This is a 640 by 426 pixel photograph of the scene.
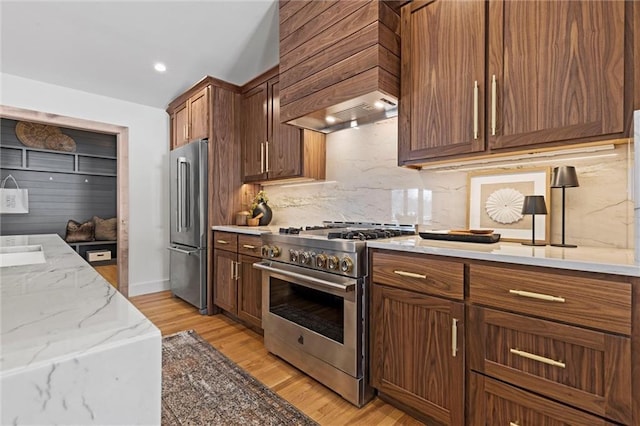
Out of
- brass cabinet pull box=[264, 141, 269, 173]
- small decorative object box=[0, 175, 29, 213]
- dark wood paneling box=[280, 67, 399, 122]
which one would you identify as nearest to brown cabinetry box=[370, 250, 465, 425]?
dark wood paneling box=[280, 67, 399, 122]

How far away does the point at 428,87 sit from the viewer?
1.83 meters

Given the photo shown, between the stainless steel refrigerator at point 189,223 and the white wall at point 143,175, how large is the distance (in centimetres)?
48

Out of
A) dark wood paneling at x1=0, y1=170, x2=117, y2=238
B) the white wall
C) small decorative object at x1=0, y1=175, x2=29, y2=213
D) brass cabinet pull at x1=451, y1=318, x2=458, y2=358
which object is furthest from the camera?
dark wood paneling at x1=0, y1=170, x2=117, y2=238

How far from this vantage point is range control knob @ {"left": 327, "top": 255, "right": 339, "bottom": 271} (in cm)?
183

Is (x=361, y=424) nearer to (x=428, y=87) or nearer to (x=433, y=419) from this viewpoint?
(x=433, y=419)

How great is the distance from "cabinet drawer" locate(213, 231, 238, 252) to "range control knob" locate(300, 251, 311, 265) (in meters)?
1.13

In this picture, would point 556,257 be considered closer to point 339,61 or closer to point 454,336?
point 454,336

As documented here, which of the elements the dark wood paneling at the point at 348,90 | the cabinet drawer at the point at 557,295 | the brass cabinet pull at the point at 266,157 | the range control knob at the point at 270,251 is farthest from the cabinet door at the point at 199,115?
the cabinet drawer at the point at 557,295

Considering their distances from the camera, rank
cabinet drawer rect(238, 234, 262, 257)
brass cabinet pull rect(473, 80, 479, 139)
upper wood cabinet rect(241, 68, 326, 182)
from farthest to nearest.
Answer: upper wood cabinet rect(241, 68, 326, 182) < cabinet drawer rect(238, 234, 262, 257) < brass cabinet pull rect(473, 80, 479, 139)

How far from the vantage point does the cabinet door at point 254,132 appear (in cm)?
320

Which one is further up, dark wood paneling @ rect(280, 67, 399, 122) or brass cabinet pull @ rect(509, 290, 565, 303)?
dark wood paneling @ rect(280, 67, 399, 122)

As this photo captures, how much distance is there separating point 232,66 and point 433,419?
3.29 metres

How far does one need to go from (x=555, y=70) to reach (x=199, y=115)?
10.4ft

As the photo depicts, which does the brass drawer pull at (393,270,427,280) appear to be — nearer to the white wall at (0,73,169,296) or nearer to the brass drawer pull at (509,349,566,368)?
the brass drawer pull at (509,349,566,368)
